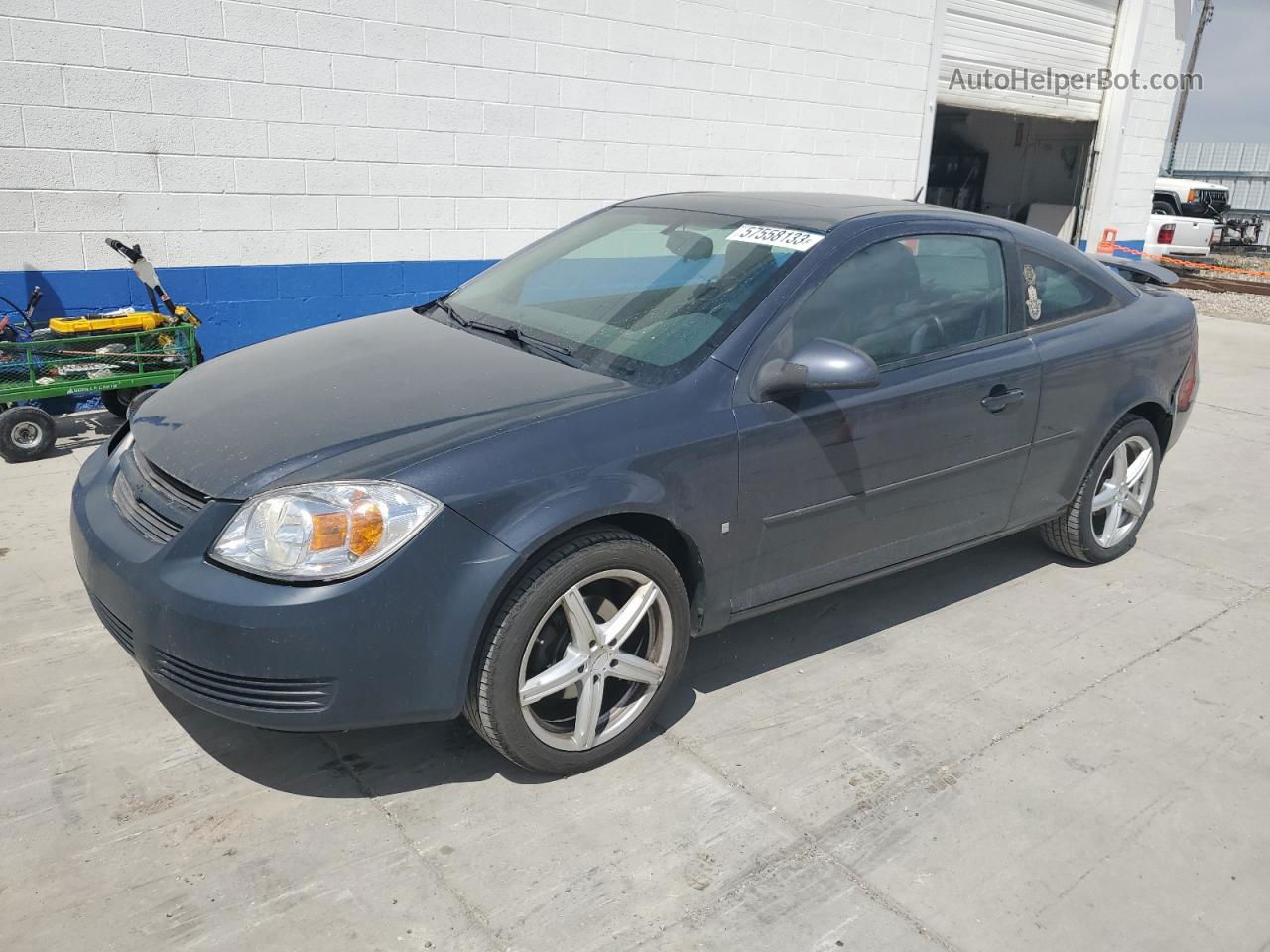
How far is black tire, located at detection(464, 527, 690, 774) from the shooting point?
2662 mm

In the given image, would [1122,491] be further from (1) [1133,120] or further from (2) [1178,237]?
(2) [1178,237]

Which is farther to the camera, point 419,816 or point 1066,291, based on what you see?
point 1066,291

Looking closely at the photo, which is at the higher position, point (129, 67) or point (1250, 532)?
point (129, 67)

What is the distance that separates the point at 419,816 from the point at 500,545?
2.58ft

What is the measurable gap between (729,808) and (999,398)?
1.83 m

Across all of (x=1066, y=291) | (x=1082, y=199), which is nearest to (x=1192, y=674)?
(x=1066, y=291)

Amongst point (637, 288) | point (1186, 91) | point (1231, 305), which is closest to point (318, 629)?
point (637, 288)

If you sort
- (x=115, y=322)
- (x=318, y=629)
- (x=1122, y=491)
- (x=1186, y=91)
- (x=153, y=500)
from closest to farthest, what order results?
(x=318, y=629), (x=153, y=500), (x=1122, y=491), (x=115, y=322), (x=1186, y=91)

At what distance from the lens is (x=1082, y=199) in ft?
44.8

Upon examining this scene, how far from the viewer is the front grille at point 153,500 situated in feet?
8.87

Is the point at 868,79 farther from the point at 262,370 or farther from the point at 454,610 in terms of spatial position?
the point at 454,610

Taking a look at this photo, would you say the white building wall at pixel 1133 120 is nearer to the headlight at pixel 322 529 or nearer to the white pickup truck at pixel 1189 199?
the white pickup truck at pixel 1189 199

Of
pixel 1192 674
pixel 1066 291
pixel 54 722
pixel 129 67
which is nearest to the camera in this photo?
pixel 54 722

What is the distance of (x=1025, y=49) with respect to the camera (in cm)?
1201
